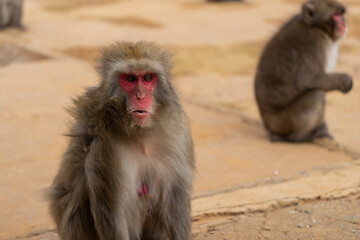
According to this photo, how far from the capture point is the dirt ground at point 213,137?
16.4 ft

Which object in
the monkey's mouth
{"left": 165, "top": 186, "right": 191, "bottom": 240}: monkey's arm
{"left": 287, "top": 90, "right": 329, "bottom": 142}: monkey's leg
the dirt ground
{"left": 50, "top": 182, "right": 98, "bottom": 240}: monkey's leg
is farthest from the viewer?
{"left": 287, "top": 90, "right": 329, "bottom": 142}: monkey's leg

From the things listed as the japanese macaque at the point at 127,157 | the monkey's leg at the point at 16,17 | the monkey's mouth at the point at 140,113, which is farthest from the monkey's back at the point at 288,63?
the monkey's leg at the point at 16,17

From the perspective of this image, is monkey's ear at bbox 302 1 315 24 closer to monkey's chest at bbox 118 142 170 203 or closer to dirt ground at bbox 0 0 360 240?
dirt ground at bbox 0 0 360 240

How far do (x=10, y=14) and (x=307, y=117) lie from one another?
353 inches

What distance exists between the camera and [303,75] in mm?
7336

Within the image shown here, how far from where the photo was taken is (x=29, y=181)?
5.79 meters

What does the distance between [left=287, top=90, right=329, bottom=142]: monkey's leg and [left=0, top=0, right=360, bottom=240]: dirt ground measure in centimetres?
18

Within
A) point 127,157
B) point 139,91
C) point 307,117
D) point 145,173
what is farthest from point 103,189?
point 307,117

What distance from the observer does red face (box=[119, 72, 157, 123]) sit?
147 inches

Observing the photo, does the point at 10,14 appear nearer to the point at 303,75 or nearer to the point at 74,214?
the point at 303,75

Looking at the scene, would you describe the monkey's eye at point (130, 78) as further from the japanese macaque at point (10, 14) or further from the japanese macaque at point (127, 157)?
the japanese macaque at point (10, 14)

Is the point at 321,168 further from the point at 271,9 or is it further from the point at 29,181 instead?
the point at 271,9

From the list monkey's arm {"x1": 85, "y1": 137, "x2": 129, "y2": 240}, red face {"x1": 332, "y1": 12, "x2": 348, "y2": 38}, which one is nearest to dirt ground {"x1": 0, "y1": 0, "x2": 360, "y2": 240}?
monkey's arm {"x1": 85, "y1": 137, "x2": 129, "y2": 240}

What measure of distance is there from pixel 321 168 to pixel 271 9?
13.1 meters
